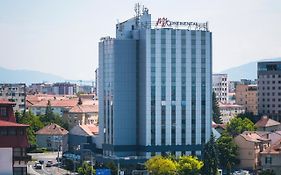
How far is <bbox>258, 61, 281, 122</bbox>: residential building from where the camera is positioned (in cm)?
13800

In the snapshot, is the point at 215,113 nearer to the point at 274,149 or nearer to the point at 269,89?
the point at 269,89

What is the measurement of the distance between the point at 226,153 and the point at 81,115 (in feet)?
168

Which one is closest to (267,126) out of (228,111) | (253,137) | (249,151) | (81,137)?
(253,137)

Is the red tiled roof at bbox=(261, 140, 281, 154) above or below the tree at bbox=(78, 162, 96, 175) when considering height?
above

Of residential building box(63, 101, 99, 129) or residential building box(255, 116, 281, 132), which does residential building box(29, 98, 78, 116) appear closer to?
residential building box(63, 101, 99, 129)

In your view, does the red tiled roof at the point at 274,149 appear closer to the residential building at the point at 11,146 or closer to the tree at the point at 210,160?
the tree at the point at 210,160

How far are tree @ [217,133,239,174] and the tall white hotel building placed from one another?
2.69 metres

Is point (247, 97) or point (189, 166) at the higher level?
point (247, 97)

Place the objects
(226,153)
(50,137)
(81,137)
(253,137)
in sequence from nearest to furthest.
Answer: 1. (226,153)
2. (253,137)
3. (81,137)
4. (50,137)

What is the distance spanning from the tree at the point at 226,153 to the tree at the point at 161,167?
10.9 meters

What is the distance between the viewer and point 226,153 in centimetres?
8550

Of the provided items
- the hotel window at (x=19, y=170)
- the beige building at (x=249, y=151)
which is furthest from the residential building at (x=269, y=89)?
the hotel window at (x=19, y=170)

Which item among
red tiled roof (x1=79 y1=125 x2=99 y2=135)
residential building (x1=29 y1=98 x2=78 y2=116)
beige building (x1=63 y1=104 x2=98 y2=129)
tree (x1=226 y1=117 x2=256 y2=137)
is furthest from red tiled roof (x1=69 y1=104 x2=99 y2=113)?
tree (x1=226 y1=117 x2=256 y2=137)

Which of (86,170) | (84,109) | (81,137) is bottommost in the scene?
(86,170)
